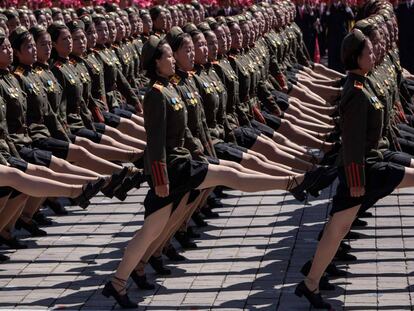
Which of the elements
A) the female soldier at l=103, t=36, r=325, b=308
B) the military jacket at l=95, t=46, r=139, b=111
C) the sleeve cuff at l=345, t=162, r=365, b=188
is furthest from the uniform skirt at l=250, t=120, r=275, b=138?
the sleeve cuff at l=345, t=162, r=365, b=188

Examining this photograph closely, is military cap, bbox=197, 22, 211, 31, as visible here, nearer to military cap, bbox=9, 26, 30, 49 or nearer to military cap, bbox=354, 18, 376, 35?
military cap, bbox=9, 26, 30, 49

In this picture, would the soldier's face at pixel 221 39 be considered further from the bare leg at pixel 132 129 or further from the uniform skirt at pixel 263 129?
the bare leg at pixel 132 129

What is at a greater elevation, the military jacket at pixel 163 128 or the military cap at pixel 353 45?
the military cap at pixel 353 45

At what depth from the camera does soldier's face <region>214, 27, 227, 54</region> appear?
46.6ft

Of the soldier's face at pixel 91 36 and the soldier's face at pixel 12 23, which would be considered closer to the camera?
the soldier's face at pixel 91 36

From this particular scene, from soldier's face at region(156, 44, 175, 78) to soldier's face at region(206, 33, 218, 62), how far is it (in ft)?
8.15

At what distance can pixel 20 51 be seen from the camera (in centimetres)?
1305

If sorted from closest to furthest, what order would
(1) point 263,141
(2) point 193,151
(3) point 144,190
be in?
1. (2) point 193,151
2. (1) point 263,141
3. (3) point 144,190

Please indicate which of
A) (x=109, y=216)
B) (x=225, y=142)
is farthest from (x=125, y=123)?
(x=225, y=142)

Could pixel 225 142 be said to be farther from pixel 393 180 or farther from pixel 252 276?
pixel 393 180

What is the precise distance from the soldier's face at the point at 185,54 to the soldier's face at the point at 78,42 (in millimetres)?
3404

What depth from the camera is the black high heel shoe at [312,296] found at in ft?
35.1

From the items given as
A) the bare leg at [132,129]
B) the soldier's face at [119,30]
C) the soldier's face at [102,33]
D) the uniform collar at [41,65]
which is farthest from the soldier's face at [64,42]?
the soldier's face at [119,30]

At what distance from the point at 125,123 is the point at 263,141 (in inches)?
76.3
